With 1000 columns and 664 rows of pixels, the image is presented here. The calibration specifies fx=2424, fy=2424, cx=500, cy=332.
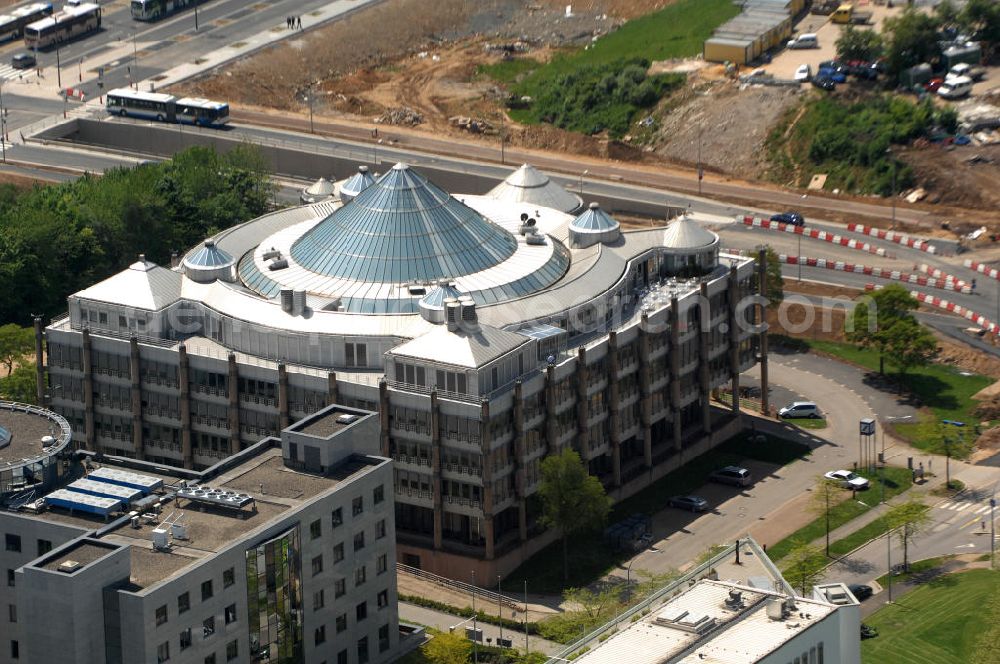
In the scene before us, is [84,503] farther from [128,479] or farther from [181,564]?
[181,564]

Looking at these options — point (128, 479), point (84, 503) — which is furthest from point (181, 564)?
point (128, 479)

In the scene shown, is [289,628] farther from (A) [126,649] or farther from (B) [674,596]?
(B) [674,596]

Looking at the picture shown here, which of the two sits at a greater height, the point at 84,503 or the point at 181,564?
the point at 84,503

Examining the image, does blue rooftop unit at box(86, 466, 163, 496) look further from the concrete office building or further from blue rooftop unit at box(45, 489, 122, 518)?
blue rooftop unit at box(45, 489, 122, 518)

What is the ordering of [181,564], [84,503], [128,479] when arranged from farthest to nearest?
[128,479] → [84,503] → [181,564]

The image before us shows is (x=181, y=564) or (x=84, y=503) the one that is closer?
(x=181, y=564)

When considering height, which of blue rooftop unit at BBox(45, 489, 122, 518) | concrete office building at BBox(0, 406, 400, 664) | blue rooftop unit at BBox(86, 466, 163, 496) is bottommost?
concrete office building at BBox(0, 406, 400, 664)

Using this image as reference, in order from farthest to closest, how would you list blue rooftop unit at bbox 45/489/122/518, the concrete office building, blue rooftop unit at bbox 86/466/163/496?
1. blue rooftop unit at bbox 86/466/163/496
2. blue rooftop unit at bbox 45/489/122/518
3. the concrete office building

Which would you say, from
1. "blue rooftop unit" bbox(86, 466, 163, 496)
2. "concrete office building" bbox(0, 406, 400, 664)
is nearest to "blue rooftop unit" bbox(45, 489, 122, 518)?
"concrete office building" bbox(0, 406, 400, 664)
